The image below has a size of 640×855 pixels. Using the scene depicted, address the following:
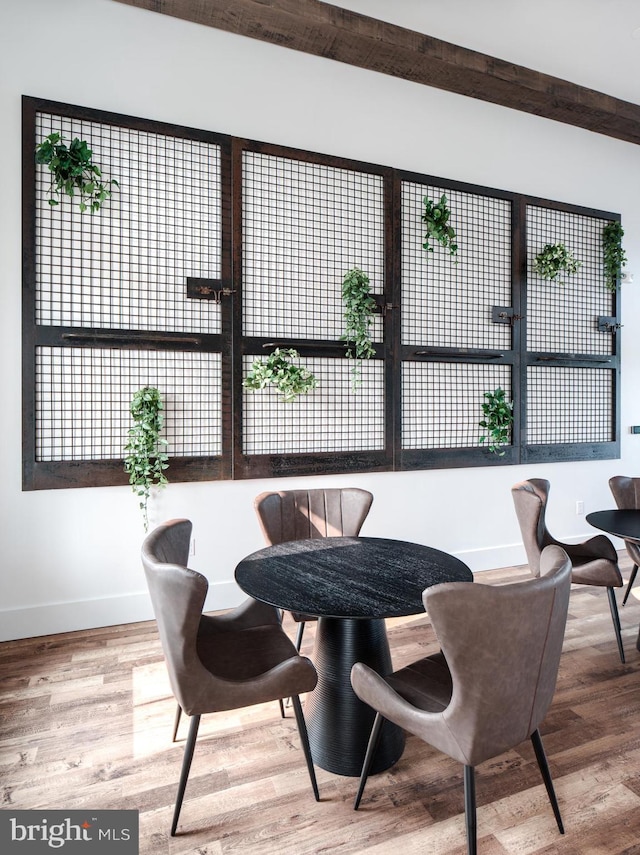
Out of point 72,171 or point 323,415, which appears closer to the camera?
point 72,171

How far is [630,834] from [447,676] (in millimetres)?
727

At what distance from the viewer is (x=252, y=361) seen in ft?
11.5

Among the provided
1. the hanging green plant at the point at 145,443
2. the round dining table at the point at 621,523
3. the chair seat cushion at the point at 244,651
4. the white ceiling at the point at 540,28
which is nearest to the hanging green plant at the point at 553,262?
the white ceiling at the point at 540,28

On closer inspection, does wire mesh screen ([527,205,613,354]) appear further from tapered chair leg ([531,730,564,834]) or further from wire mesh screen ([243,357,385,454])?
tapered chair leg ([531,730,564,834])

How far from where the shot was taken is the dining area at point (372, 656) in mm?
1329

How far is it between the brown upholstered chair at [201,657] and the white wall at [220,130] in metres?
1.39

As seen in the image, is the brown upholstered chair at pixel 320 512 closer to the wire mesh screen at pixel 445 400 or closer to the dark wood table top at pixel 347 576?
the dark wood table top at pixel 347 576

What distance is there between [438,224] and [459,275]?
0.46m

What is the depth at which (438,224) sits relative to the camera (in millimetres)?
3906

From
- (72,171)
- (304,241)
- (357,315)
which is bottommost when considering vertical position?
(357,315)

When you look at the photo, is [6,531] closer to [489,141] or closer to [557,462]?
[557,462]

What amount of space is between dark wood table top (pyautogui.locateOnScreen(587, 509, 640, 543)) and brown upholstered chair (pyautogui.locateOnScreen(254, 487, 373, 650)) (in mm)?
1244

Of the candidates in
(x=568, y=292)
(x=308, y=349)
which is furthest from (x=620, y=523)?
(x=568, y=292)
